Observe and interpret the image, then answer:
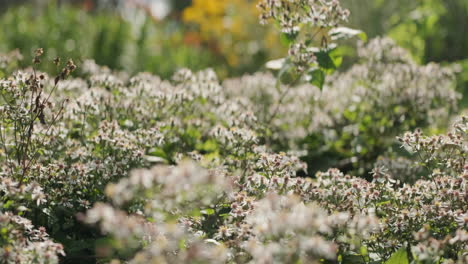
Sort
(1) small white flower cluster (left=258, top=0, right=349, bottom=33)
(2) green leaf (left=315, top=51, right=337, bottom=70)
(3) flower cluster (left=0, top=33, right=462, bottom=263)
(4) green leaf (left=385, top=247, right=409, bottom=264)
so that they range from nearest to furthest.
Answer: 1. (3) flower cluster (left=0, top=33, right=462, bottom=263)
2. (4) green leaf (left=385, top=247, right=409, bottom=264)
3. (1) small white flower cluster (left=258, top=0, right=349, bottom=33)
4. (2) green leaf (left=315, top=51, right=337, bottom=70)

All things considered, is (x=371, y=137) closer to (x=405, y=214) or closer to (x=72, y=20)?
(x=405, y=214)

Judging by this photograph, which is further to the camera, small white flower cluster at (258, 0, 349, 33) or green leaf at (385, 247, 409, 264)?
small white flower cluster at (258, 0, 349, 33)

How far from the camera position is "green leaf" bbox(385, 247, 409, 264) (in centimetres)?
255

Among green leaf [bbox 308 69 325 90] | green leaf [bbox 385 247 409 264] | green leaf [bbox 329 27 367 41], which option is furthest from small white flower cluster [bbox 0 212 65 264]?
green leaf [bbox 329 27 367 41]

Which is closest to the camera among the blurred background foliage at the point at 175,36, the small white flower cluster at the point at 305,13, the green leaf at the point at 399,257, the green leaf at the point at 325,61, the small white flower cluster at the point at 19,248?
the small white flower cluster at the point at 19,248

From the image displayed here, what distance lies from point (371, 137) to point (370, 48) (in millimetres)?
835

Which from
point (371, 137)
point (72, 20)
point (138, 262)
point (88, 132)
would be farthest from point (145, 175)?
Result: point (72, 20)

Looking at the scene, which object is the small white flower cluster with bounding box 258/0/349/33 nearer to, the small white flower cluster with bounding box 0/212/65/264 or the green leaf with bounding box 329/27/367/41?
the green leaf with bounding box 329/27/367/41

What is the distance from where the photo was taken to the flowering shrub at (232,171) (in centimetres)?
199

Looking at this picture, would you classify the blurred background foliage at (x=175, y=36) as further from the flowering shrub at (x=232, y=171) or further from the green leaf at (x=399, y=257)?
the green leaf at (x=399, y=257)

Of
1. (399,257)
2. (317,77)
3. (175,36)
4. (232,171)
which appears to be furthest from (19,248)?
(175,36)

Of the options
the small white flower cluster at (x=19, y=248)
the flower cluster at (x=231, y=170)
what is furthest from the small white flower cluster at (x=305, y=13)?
Answer: the small white flower cluster at (x=19, y=248)

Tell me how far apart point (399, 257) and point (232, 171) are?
1251 millimetres

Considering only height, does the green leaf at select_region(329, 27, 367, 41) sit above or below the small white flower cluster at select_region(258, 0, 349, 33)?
above
